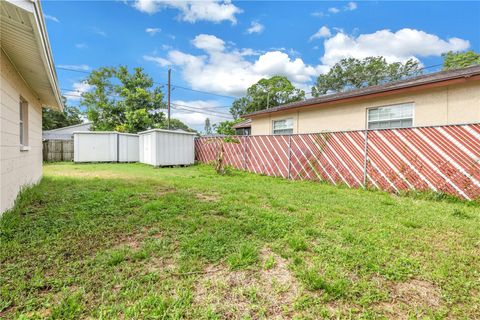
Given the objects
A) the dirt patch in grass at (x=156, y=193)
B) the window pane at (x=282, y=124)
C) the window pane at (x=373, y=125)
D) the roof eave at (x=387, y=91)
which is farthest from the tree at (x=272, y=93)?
the dirt patch in grass at (x=156, y=193)

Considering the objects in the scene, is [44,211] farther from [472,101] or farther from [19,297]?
[472,101]

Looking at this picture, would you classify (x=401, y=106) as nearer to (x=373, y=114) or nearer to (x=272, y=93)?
(x=373, y=114)

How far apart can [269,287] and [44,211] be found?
11.3 feet

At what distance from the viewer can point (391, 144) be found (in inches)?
214

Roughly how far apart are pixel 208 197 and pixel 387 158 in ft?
13.5

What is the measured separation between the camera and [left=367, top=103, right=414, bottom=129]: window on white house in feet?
21.9

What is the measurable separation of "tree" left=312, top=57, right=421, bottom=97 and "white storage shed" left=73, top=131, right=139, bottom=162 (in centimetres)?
2579

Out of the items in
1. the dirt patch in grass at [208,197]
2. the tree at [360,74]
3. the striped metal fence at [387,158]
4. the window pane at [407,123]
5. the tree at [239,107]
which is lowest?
the dirt patch in grass at [208,197]

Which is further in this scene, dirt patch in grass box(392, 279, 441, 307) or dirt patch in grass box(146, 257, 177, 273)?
dirt patch in grass box(146, 257, 177, 273)

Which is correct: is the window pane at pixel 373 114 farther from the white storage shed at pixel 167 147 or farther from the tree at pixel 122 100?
the tree at pixel 122 100

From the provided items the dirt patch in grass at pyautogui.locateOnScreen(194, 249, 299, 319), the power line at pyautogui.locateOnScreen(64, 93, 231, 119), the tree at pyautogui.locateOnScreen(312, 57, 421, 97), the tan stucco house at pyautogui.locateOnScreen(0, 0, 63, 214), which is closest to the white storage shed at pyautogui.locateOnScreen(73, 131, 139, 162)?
the tan stucco house at pyautogui.locateOnScreen(0, 0, 63, 214)

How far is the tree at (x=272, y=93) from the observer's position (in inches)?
1250

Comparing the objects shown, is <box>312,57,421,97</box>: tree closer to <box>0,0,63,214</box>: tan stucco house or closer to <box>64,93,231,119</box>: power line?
<box>64,93,231,119</box>: power line

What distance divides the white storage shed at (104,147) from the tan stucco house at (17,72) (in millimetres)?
8972
